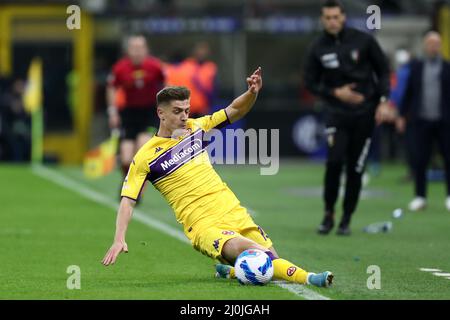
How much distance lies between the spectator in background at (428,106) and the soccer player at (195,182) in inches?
311

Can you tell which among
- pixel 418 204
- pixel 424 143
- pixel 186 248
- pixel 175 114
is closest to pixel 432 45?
pixel 424 143

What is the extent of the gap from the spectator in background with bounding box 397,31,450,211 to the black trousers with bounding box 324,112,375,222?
12.0 ft

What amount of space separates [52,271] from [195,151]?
1.58 m

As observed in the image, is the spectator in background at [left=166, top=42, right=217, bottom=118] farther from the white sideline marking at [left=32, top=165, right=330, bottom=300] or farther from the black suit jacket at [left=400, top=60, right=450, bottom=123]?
the black suit jacket at [left=400, top=60, right=450, bottom=123]

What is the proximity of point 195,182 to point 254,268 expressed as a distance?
93 centimetres

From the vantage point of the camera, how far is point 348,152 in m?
14.0

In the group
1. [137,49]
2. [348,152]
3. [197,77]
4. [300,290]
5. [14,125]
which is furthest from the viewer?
[14,125]

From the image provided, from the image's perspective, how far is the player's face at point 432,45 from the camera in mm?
17359

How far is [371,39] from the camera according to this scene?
13891mm

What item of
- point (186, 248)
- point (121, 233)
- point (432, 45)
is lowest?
point (186, 248)

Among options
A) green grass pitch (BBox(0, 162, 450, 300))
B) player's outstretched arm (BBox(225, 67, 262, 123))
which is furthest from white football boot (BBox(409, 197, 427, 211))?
player's outstretched arm (BBox(225, 67, 262, 123))

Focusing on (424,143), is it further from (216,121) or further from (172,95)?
(172,95)

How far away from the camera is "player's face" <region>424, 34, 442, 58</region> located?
57.0ft

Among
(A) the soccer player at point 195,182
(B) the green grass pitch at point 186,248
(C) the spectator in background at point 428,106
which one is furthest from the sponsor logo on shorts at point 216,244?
(C) the spectator in background at point 428,106
